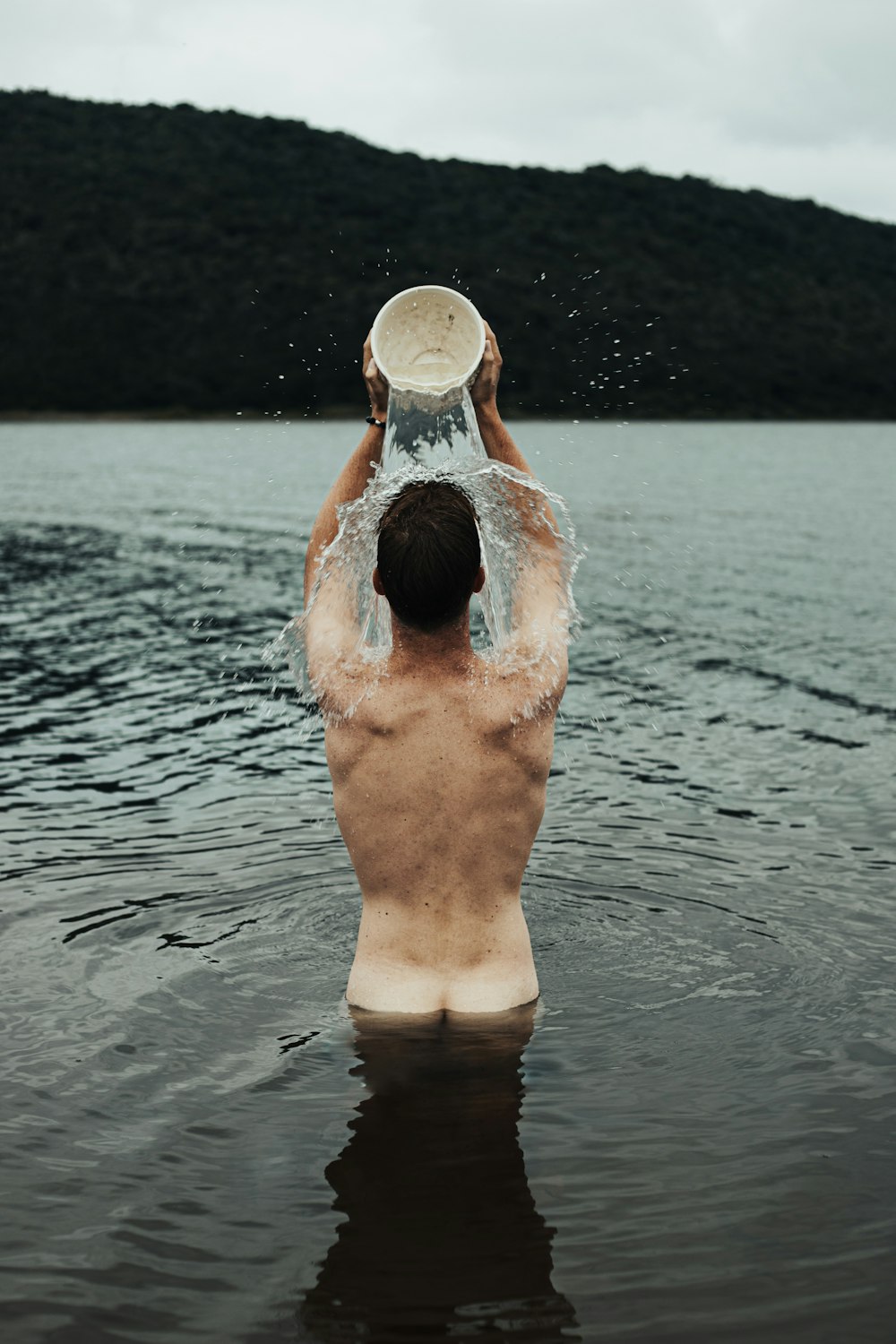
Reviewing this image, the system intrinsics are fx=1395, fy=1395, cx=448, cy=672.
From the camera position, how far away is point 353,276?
102 metres

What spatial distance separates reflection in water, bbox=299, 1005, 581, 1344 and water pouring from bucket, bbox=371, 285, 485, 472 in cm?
192

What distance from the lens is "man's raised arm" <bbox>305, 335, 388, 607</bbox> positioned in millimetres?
4449

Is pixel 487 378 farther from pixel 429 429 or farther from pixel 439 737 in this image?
pixel 439 737

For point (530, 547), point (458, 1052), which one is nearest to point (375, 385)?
point (530, 547)

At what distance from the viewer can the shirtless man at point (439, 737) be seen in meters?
4.09

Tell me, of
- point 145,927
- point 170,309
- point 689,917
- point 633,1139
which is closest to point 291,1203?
point 633,1139

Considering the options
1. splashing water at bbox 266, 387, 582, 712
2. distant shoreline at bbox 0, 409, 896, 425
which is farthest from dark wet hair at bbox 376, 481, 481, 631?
distant shoreline at bbox 0, 409, 896, 425

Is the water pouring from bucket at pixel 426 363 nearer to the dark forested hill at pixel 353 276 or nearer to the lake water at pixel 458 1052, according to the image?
the lake water at pixel 458 1052

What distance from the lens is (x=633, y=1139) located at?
15.0ft

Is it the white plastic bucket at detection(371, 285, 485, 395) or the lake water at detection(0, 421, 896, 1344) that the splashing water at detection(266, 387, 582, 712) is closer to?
the white plastic bucket at detection(371, 285, 485, 395)

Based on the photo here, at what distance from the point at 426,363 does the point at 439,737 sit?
128cm

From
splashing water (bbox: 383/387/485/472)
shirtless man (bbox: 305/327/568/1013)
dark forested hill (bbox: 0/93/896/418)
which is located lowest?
shirtless man (bbox: 305/327/568/1013)

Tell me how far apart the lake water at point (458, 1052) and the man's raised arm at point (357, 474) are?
1.62 meters

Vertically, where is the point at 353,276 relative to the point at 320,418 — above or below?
above
